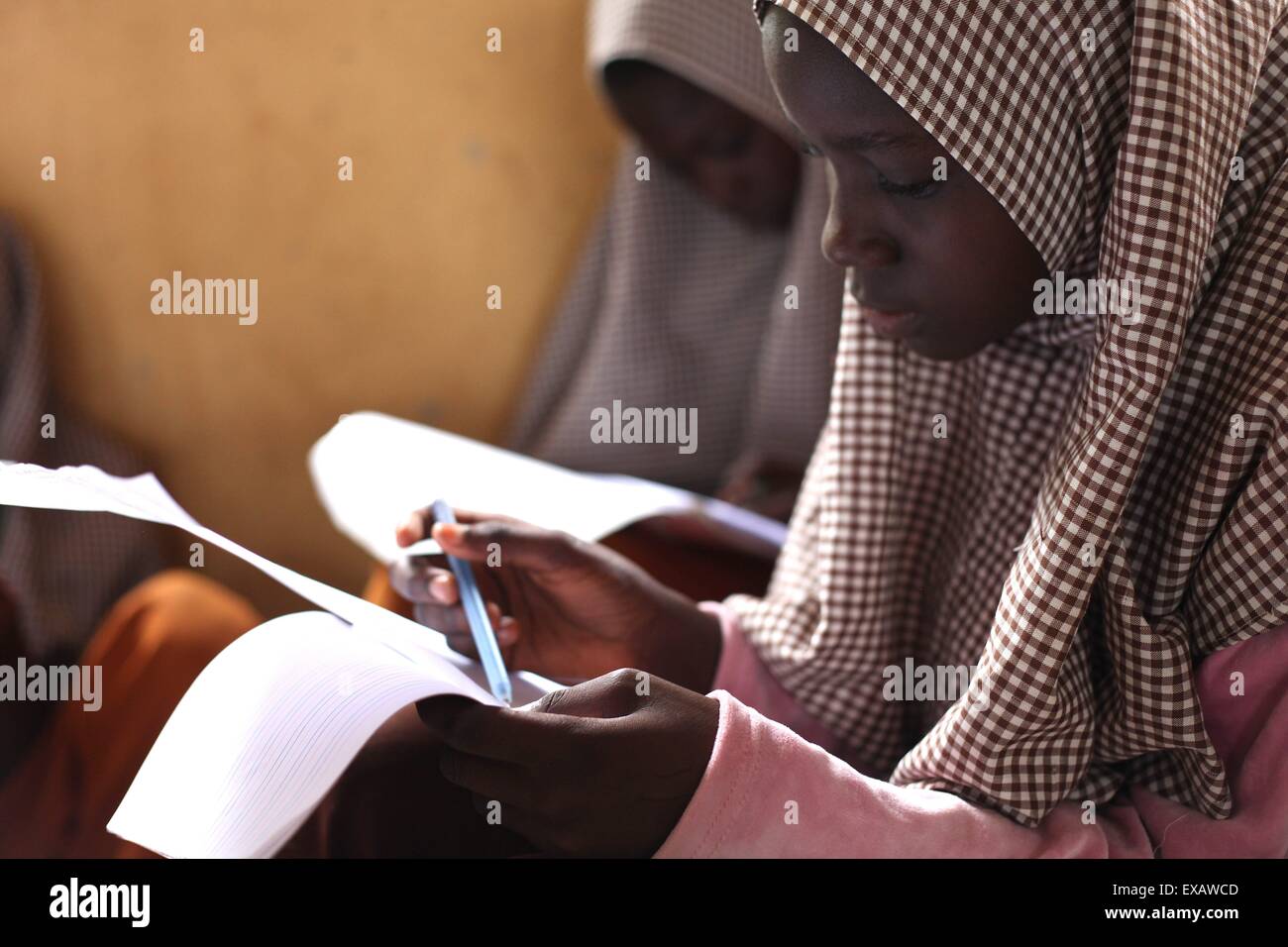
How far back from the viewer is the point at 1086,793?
651 millimetres

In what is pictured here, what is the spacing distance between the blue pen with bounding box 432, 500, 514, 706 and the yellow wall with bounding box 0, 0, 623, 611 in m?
0.44

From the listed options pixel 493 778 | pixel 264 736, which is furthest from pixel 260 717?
pixel 493 778

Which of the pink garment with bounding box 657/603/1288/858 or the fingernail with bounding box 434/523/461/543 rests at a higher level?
the fingernail with bounding box 434/523/461/543

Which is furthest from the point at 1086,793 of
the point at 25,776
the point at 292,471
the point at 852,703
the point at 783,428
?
the point at 292,471

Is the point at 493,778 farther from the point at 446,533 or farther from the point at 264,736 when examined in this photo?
the point at 446,533

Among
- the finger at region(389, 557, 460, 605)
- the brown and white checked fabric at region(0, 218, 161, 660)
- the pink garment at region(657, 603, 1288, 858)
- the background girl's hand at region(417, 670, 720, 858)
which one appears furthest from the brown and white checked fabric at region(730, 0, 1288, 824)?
the brown and white checked fabric at region(0, 218, 161, 660)

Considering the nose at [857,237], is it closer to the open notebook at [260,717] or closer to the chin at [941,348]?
the chin at [941,348]

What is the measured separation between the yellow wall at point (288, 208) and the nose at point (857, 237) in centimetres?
68

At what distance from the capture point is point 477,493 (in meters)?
0.90

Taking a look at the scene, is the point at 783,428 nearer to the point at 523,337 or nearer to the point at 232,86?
the point at 523,337

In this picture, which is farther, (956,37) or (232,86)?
(232,86)

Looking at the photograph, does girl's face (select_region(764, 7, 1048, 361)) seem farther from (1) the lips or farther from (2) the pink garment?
(2) the pink garment

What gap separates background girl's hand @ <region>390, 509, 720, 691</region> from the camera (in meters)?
0.74

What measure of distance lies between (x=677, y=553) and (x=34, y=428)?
71cm
